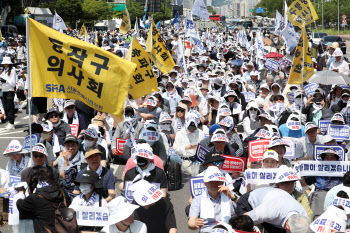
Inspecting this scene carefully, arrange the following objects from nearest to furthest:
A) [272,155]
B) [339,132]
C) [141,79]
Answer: [272,155], [339,132], [141,79]

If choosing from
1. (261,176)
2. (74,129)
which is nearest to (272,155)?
(261,176)

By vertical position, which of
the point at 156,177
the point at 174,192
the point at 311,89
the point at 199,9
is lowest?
the point at 174,192

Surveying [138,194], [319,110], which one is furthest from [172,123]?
[138,194]

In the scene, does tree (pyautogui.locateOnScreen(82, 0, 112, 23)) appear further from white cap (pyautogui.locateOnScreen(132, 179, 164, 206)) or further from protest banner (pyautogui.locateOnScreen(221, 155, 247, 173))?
white cap (pyautogui.locateOnScreen(132, 179, 164, 206))

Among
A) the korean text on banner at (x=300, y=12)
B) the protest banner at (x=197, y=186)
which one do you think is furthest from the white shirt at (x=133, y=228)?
the korean text on banner at (x=300, y=12)

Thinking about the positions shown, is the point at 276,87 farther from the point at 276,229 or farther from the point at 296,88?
the point at 276,229

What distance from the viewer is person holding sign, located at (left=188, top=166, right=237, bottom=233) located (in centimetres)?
620

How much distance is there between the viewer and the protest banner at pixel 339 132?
10.3 m

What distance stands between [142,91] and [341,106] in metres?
4.68

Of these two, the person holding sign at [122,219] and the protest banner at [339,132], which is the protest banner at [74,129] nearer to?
the protest banner at [339,132]

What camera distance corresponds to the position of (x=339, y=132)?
10.4 m

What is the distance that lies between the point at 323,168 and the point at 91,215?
10.8 feet

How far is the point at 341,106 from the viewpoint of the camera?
13.2 metres

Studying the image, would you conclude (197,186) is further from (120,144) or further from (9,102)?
(9,102)
